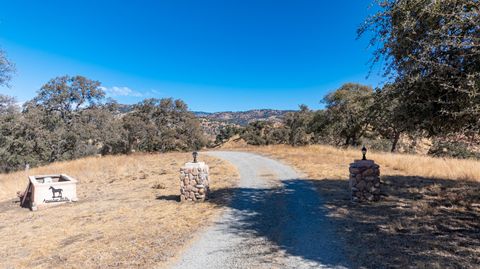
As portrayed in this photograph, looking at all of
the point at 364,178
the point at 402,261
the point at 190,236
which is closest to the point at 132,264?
the point at 190,236

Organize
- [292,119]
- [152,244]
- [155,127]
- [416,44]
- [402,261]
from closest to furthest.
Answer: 1. [402,261]
2. [416,44]
3. [152,244]
4. [155,127]
5. [292,119]

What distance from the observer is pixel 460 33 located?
Result: 5457 millimetres

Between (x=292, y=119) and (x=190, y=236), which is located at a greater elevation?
(x=292, y=119)

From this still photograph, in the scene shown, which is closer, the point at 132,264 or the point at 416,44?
the point at 132,264

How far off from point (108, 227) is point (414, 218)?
27.3 ft

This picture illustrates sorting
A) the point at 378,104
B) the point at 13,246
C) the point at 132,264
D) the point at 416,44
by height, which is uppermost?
the point at 416,44

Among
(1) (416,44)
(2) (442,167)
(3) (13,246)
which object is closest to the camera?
(1) (416,44)

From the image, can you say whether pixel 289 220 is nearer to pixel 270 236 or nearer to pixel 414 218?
pixel 270 236

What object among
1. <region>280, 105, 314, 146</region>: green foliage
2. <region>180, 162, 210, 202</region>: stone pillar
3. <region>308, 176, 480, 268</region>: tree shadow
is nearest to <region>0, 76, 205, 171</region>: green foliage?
<region>280, 105, 314, 146</region>: green foliage

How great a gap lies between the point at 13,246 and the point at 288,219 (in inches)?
288

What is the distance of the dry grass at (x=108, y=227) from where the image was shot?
602 centimetres

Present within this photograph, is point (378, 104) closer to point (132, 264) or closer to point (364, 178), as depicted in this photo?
point (364, 178)

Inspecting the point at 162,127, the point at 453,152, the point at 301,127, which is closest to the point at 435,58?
the point at 453,152

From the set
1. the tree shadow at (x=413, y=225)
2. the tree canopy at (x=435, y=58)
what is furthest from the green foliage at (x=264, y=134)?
the tree canopy at (x=435, y=58)
